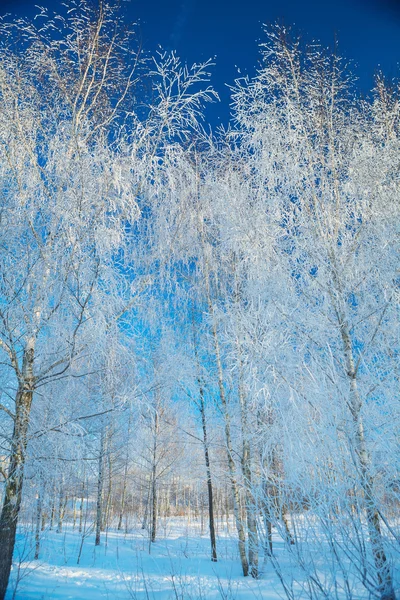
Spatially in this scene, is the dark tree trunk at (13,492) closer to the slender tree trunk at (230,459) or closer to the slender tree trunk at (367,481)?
the slender tree trunk at (367,481)

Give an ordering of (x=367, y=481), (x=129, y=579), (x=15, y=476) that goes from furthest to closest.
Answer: (x=129, y=579), (x=15, y=476), (x=367, y=481)

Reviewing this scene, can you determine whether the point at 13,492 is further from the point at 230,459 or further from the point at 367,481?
the point at 230,459

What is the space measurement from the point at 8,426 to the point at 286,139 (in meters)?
7.19

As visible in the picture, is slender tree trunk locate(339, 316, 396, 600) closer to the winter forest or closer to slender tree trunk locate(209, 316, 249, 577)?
the winter forest

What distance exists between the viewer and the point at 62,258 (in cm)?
409

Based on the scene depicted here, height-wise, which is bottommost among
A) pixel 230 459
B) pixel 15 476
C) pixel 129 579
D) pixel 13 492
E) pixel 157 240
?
pixel 129 579

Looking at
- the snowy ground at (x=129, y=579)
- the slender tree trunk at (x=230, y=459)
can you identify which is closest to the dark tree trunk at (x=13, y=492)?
the snowy ground at (x=129, y=579)

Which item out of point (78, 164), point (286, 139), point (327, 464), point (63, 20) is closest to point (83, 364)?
point (78, 164)

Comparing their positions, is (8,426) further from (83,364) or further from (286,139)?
(286,139)

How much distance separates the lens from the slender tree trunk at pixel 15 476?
3.50m

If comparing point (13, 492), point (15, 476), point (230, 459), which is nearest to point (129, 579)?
point (230, 459)

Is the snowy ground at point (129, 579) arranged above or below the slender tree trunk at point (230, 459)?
below

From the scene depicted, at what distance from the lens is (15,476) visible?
3674mm

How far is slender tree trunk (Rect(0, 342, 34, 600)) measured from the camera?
3.50 m
